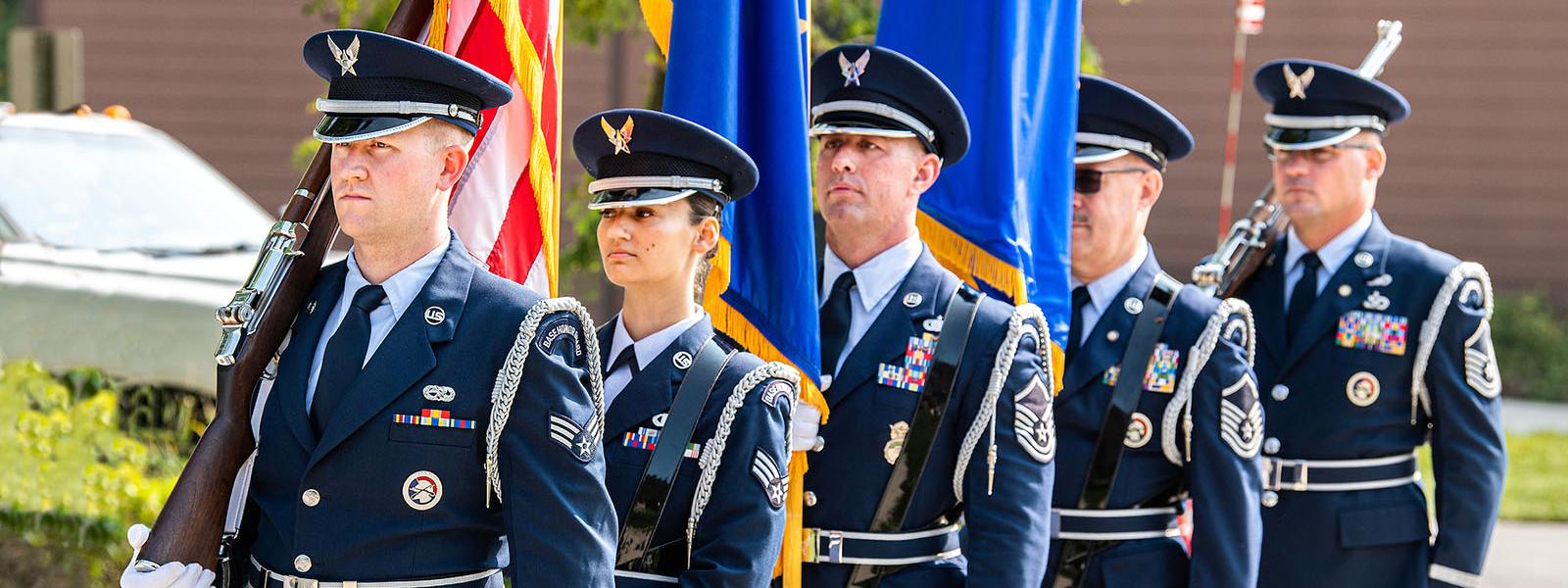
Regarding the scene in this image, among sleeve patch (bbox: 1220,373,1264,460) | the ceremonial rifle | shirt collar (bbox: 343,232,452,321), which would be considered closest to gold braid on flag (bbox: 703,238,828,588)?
shirt collar (bbox: 343,232,452,321)

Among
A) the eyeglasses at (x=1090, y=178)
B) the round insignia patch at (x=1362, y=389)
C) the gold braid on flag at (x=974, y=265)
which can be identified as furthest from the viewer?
the round insignia patch at (x=1362, y=389)

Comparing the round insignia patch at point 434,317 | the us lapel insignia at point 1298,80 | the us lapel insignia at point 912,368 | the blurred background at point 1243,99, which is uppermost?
the blurred background at point 1243,99

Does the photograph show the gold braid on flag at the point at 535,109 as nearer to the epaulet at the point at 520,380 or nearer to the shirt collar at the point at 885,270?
the shirt collar at the point at 885,270

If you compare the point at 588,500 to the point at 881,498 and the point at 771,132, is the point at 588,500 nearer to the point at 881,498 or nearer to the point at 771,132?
the point at 881,498

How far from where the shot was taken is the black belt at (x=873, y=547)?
3631 mm

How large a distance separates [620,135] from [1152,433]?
1607mm

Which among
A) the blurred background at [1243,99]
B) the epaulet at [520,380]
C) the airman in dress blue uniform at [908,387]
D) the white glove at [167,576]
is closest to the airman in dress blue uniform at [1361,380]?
the airman in dress blue uniform at [908,387]

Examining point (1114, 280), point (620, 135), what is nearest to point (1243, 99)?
point (1114, 280)

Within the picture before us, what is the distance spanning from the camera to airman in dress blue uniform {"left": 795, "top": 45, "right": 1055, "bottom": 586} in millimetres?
3621

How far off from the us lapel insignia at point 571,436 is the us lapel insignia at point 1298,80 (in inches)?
115

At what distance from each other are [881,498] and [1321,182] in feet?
6.42

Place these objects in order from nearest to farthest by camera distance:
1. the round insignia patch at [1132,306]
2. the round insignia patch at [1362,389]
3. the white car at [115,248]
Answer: the round insignia patch at [1132,306] < the round insignia patch at [1362,389] < the white car at [115,248]

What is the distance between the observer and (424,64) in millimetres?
2836

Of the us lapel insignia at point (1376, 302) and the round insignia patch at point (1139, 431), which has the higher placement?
the us lapel insignia at point (1376, 302)
